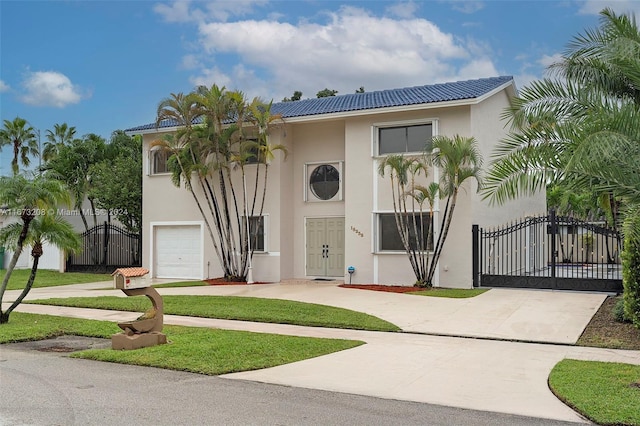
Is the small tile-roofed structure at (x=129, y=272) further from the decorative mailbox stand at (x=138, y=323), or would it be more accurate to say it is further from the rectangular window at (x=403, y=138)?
the rectangular window at (x=403, y=138)

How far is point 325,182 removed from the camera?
2194 cm

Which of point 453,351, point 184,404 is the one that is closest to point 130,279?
point 184,404

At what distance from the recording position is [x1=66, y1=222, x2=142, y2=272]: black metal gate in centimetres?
2648

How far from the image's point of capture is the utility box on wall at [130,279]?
31.0 feet

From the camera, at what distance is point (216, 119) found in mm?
20891

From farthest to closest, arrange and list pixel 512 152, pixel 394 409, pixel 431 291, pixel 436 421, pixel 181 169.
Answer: pixel 181 169, pixel 431 291, pixel 512 152, pixel 394 409, pixel 436 421

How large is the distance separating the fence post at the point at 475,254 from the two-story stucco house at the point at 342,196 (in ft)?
0.42

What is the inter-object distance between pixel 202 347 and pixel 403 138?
11.9 metres

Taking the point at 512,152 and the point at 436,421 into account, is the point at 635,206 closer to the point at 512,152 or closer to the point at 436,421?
the point at 512,152

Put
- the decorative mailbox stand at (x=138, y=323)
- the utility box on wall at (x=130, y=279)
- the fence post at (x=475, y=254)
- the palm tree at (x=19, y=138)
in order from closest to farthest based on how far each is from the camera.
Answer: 1. the utility box on wall at (x=130, y=279)
2. the decorative mailbox stand at (x=138, y=323)
3. the fence post at (x=475, y=254)
4. the palm tree at (x=19, y=138)

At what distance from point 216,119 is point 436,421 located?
1615 cm

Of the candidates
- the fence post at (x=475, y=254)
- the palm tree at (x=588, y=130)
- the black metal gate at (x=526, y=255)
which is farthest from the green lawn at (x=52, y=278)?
the palm tree at (x=588, y=130)

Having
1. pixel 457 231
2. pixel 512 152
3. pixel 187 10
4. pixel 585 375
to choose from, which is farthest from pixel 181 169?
pixel 585 375

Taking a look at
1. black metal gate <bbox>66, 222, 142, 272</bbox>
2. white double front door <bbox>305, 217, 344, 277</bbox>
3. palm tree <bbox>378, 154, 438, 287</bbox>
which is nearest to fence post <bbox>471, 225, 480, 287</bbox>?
palm tree <bbox>378, 154, 438, 287</bbox>
